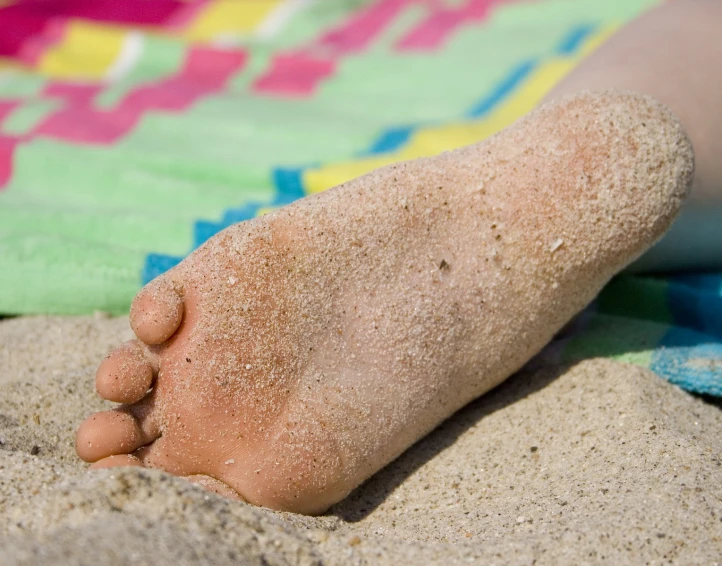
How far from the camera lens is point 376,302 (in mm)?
823

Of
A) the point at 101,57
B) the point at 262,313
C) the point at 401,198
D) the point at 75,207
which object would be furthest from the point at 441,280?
the point at 101,57

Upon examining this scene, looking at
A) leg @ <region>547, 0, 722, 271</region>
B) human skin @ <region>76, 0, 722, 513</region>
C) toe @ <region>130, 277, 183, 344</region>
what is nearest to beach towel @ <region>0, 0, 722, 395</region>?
leg @ <region>547, 0, 722, 271</region>

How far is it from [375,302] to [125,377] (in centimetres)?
27

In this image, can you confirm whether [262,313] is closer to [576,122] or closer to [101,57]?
[576,122]

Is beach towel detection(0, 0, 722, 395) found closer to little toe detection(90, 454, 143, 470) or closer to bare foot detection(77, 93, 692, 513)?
bare foot detection(77, 93, 692, 513)

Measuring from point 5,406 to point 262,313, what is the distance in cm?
35

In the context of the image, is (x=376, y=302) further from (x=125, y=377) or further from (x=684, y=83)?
(x=684, y=83)

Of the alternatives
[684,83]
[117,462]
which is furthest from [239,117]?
[117,462]

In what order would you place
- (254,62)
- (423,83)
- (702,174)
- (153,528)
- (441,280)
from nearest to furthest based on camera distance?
(153,528), (441,280), (702,174), (423,83), (254,62)

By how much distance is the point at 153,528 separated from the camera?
60cm

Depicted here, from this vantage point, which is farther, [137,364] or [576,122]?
[576,122]

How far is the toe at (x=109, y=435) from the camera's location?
29.4 inches

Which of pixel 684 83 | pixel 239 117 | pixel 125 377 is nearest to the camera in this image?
pixel 125 377

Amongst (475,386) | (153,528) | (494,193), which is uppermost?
(494,193)
